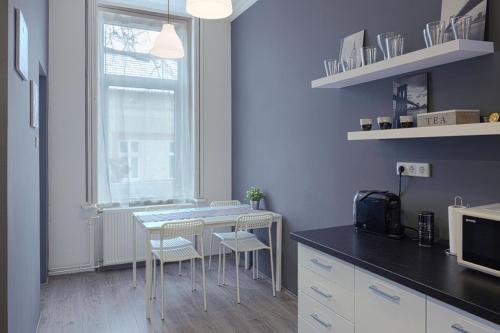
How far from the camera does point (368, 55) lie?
2311 mm

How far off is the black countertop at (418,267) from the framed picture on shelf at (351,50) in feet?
3.66

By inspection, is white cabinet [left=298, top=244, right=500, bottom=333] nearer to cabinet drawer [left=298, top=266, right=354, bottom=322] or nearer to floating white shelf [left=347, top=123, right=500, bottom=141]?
cabinet drawer [left=298, top=266, right=354, bottom=322]

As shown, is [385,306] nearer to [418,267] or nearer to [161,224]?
[418,267]

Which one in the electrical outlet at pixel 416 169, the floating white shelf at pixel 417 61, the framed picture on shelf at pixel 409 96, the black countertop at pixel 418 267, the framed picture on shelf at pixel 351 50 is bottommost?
the black countertop at pixel 418 267

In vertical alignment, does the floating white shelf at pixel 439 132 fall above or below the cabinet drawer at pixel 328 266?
above

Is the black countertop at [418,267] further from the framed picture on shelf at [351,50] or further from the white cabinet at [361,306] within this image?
the framed picture on shelf at [351,50]

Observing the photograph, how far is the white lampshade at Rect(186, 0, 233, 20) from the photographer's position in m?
2.39

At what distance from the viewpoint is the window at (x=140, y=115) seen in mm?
4312

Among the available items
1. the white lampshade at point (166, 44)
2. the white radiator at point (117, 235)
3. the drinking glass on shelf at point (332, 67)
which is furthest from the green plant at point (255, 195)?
the drinking glass on shelf at point (332, 67)

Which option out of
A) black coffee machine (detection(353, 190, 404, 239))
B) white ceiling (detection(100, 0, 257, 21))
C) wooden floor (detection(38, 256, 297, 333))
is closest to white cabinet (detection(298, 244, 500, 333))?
black coffee machine (detection(353, 190, 404, 239))

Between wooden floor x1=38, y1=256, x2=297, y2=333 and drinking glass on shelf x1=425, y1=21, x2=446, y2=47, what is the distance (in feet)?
7.38

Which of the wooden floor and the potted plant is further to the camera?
the potted plant

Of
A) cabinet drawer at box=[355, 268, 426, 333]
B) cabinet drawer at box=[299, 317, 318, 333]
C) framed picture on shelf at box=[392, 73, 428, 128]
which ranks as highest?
framed picture on shelf at box=[392, 73, 428, 128]

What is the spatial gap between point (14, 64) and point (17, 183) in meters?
0.60
